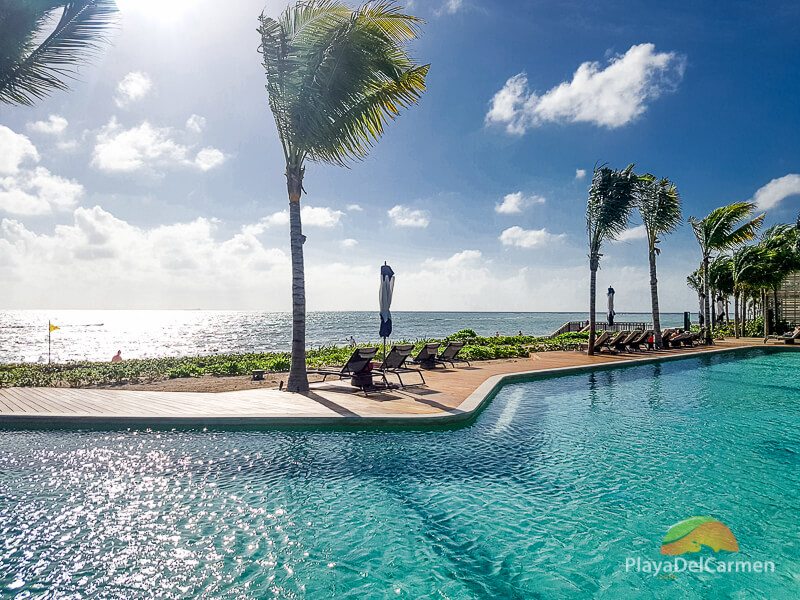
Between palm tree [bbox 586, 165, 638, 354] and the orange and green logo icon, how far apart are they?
55.8ft

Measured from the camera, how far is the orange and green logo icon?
402 cm

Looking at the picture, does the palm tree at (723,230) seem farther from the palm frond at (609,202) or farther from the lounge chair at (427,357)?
the lounge chair at (427,357)

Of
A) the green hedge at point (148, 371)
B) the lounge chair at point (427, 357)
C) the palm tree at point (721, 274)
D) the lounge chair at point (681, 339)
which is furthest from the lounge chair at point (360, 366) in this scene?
the palm tree at point (721, 274)

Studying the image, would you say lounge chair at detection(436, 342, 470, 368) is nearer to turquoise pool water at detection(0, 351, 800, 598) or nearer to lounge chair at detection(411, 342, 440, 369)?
lounge chair at detection(411, 342, 440, 369)

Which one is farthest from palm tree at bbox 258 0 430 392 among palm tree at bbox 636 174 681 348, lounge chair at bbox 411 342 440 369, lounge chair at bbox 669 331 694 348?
lounge chair at bbox 669 331 694 348

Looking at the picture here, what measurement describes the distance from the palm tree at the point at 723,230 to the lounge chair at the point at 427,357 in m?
21.1

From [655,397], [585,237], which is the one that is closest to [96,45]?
[655,397]

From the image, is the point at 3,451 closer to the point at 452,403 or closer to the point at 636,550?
the point at 452,403

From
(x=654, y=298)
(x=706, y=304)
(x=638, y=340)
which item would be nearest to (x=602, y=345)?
(x=638, y=340)

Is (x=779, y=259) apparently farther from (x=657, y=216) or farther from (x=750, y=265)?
(x=657, y=216)

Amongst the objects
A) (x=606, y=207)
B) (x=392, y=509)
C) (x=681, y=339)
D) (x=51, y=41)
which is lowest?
(x=392, y=509)

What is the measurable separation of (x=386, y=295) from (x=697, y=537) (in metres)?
8.50

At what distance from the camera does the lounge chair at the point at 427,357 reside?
14.7 meters

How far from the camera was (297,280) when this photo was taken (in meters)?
10.3
